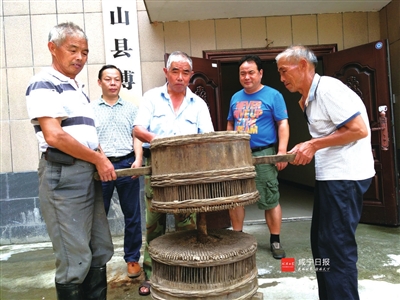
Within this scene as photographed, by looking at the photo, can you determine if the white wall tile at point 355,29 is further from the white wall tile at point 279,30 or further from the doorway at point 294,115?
the white wall tile at point 279,30

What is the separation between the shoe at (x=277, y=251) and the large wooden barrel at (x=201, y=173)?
1832 millimetres

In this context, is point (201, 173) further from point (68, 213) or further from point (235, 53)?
point (235, 53)

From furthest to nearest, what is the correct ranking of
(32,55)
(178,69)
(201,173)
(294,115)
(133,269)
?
(294,115), (32,55), (133,269), (178,69), (201,173)

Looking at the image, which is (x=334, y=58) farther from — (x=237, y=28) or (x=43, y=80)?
(x=43, y=80)

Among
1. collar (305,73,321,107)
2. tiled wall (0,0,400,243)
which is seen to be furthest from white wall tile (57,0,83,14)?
collar (305,73,321,107)

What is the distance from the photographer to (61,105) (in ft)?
5.62

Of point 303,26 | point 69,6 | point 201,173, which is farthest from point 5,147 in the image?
point 303,26

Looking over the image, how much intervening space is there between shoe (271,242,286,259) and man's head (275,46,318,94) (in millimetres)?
1762

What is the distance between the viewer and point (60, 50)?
177cm

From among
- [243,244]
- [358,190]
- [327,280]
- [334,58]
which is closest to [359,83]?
[334,58]

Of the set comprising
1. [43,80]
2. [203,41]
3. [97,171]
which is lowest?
[97,171]

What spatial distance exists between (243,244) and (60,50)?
4.55 feet

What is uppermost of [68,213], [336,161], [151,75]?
[151,75]

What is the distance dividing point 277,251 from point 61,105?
2394 millimetres
